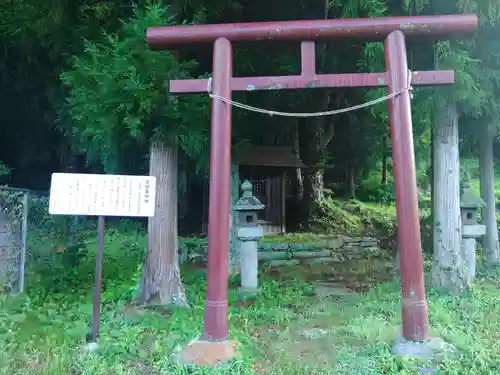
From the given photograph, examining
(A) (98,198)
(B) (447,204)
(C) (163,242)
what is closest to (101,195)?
(A) (98,198)

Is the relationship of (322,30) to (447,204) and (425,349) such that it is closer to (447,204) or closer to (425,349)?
(425,349)

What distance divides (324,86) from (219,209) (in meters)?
1.65

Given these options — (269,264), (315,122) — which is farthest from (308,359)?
(315,122)

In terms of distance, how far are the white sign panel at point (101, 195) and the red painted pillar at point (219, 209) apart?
0.70 metres

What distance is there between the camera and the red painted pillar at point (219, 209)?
4.13 meters

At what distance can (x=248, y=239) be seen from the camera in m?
6.94

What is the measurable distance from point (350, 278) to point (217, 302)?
4.88 m

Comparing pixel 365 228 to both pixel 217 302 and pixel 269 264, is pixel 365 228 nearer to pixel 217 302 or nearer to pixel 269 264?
pixel 269 264

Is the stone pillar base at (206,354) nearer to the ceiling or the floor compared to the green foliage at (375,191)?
nearer to the floor

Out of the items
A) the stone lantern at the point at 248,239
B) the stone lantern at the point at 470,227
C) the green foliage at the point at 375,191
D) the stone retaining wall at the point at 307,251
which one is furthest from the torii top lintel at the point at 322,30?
the green foliage at the point at 375,191

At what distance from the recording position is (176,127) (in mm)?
5574

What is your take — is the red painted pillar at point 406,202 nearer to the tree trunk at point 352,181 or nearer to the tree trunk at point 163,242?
the tree trunk at point 163,242

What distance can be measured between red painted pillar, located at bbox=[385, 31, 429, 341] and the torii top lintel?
167mm

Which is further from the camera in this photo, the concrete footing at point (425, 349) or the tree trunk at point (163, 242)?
the tree trunk at point (163, 242)
